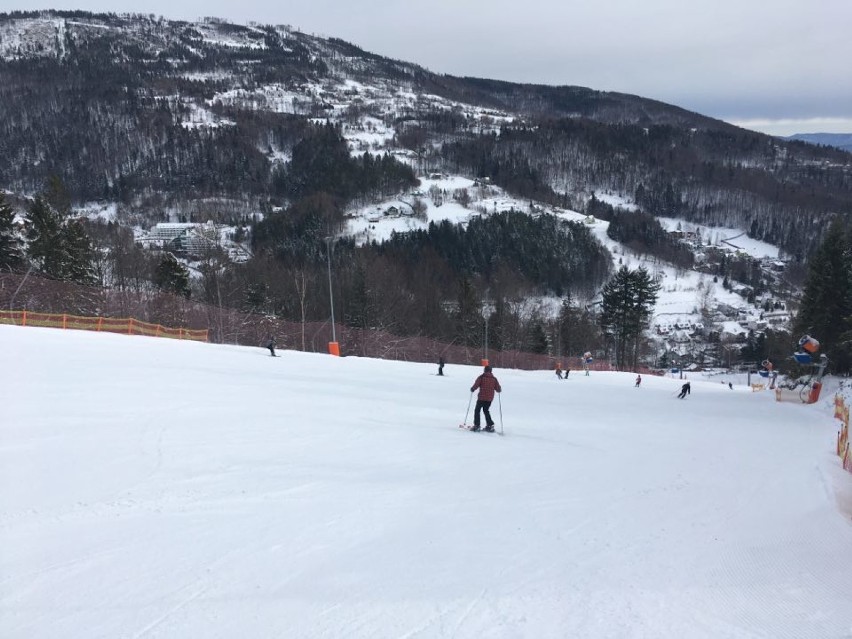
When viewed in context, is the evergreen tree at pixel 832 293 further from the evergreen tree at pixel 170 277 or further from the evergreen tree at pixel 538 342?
the evergreen tree at pixel 170 277

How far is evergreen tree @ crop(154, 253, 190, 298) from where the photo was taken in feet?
169

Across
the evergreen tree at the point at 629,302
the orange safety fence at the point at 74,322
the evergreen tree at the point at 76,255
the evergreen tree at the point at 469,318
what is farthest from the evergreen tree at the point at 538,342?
the evergreen tree at the point at 76,255

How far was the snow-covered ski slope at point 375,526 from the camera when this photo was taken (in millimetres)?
4082

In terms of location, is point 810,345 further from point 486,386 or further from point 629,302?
point 629,302

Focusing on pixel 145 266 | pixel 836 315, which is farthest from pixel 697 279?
pixel 145 266

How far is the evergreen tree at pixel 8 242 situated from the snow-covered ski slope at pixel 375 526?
33.9 metres

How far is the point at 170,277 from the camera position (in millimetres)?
51938

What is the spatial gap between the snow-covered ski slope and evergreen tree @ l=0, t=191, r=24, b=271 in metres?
33.9

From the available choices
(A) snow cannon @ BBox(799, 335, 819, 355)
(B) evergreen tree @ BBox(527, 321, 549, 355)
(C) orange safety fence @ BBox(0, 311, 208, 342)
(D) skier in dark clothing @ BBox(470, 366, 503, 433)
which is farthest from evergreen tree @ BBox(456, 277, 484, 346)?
(D) skier in dark clothing @ BBox(470, 366, 503, 433)

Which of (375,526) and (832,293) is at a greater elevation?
(832,293)

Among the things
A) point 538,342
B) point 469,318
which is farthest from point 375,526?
point 538,342

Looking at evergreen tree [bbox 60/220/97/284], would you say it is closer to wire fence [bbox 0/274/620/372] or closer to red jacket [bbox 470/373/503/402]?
wire fence [bbox 0/274/620/372]

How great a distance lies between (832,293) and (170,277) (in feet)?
184

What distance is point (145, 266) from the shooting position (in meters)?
60.4
